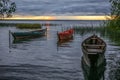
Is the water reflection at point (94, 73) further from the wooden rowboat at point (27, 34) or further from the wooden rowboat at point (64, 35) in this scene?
the wooden rowboat at point (27, 34)

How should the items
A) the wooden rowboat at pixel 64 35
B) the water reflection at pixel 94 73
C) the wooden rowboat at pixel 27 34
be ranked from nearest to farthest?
the water reflection at pixel 94 73 < the wooden rowboat at pixel 64 35 < the wooden rowboat at pixel 27 34

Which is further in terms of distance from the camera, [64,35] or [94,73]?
[64,35]

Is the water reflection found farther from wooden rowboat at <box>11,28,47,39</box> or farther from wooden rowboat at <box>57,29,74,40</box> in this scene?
wooden rowboat at <box>11,28,47,39</box>

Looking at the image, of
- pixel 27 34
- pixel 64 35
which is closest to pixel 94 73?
pixel 64 35

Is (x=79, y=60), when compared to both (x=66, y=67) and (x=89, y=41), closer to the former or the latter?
(x=89, y=41)

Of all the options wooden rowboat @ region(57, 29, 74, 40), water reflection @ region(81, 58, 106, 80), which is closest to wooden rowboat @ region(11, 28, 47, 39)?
Result: wooden rowboat @ region(57, 29, 74, 40)

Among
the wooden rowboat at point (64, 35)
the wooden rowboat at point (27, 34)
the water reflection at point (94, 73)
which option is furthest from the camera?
the wooden rowboat at point (27, 34)

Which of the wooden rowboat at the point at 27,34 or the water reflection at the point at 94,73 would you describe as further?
the wooden rowboat at the point at 27,34

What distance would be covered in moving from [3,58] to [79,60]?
373 inches

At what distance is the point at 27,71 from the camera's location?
29453 millimetres

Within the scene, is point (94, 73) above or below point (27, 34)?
below

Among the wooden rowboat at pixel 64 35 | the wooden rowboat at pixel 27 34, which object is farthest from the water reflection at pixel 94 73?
the wooden rowboat at pixel 27 34

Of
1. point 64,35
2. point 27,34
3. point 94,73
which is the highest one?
point 27,34

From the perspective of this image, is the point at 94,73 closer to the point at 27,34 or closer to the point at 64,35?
the point at 64,35
